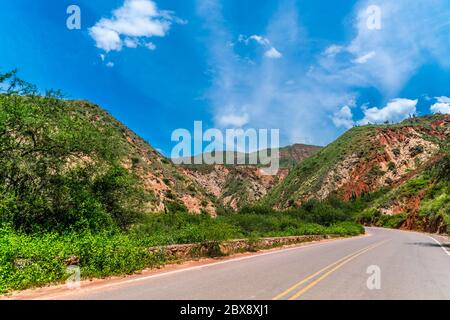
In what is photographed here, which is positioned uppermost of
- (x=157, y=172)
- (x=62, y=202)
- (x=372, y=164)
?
(x=372, y=164)

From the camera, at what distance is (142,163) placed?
58125 mm

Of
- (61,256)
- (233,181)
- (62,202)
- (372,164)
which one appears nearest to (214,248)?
(62,202)

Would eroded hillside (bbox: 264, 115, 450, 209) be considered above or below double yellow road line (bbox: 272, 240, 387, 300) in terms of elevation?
above

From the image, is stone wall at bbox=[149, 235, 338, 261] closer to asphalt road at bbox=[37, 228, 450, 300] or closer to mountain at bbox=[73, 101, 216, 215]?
asphalt road at bbox=[37, 228, 450, 300]

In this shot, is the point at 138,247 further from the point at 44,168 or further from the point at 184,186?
the point at 184,186

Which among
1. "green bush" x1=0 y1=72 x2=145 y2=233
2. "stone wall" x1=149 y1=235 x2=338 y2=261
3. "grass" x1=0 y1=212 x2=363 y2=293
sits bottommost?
"stone wall" x1=149 y1=235 x2=338 y2=261

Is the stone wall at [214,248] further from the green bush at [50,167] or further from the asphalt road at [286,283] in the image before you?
the green bush at [50,167]

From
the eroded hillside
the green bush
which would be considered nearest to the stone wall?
the green bush

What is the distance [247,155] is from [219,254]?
168m

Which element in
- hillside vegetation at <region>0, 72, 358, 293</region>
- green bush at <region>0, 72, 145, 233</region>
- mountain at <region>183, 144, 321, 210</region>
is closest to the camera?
hillside vegetation at <region>0, 72, 358, 293</region>

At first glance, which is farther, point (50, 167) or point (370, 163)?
point (370, 163)

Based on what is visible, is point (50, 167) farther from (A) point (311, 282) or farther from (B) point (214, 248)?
(A) point (311, 282)

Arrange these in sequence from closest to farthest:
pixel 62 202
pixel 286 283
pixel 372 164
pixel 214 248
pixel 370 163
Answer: pixel 286 283 → pixel 62 202 → pixel 214 248 → pixel 372 164 → pixel 370 163

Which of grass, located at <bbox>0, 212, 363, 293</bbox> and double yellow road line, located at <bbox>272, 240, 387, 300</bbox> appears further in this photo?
grass, located at <bbox>0, 212, 363, 293</bbox>
